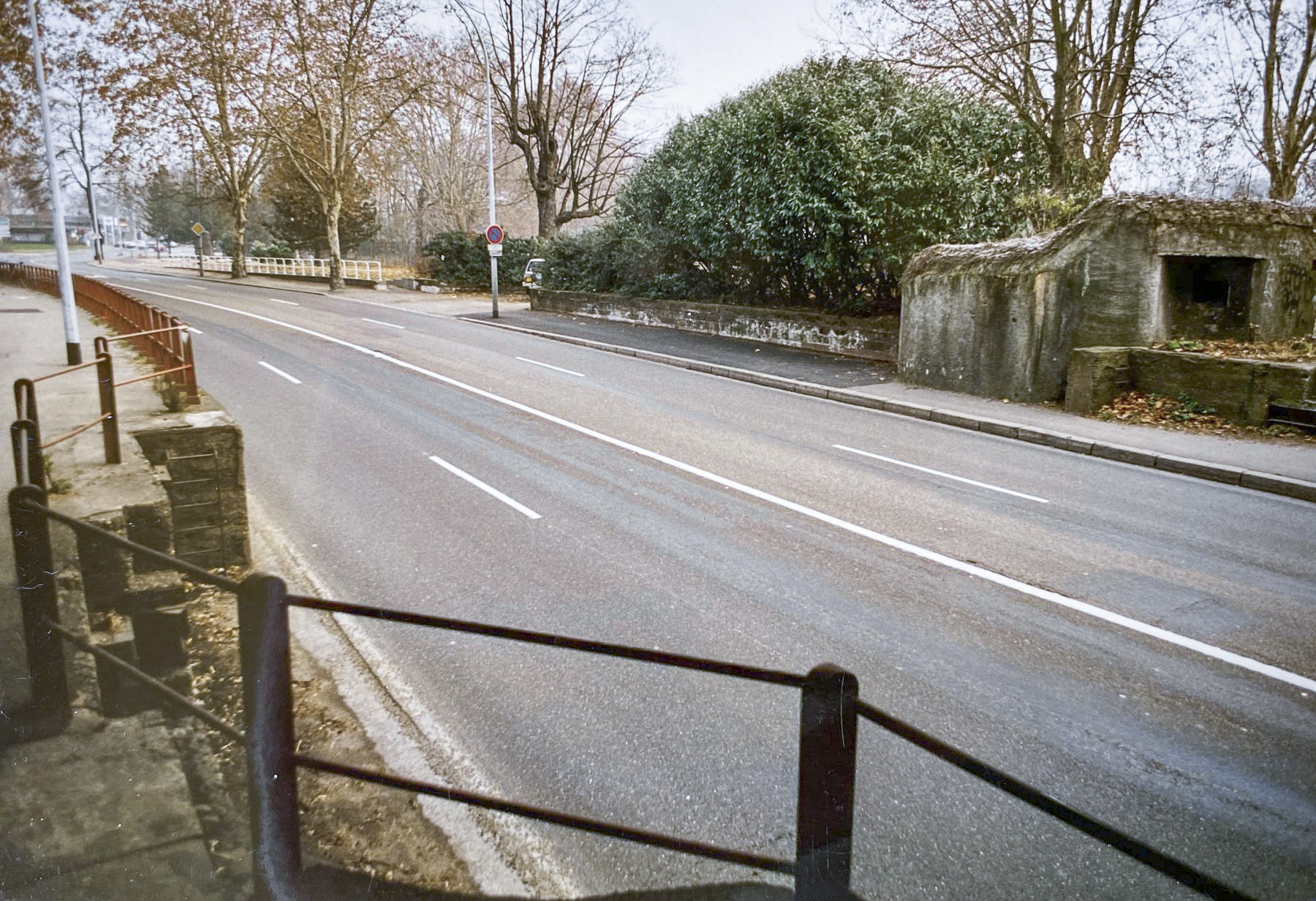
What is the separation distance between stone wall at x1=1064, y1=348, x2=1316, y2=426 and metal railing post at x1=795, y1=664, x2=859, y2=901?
12.4m

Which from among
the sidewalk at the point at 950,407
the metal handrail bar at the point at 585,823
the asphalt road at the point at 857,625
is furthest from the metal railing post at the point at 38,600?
the sidewalk at the point at 950,407

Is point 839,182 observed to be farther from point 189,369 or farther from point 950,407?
point 189,369

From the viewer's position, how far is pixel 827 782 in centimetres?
223

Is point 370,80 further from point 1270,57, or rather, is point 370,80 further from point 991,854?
point 991,854

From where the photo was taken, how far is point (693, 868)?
353 centimetres

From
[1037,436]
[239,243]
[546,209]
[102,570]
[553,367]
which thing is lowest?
[1037,436]

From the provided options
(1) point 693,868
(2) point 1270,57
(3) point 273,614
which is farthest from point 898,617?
(2) point 1270,57

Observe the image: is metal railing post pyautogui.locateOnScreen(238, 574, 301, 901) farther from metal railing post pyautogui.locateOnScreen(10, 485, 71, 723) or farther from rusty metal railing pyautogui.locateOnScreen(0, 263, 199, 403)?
rusty metal railing pyautogui.locateOnScreen(0, 263, 199, 403)

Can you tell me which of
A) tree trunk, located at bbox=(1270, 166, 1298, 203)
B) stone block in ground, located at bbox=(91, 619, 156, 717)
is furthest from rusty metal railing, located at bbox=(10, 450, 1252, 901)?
tree trunk, located at bbox=(1270, 166, 1298, 203)

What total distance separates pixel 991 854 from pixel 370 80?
4091 cm

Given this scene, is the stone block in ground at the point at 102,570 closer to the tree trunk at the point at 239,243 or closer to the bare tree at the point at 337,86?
the bare tree at the point at 337,86

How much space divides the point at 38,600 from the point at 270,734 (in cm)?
275

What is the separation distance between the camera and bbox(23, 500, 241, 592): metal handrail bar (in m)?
2.89

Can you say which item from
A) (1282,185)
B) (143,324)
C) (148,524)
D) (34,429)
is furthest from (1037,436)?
(1282,185)
